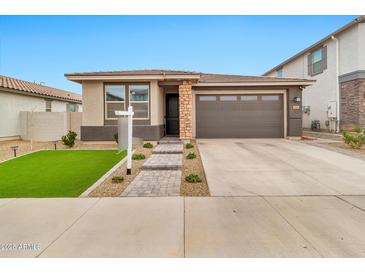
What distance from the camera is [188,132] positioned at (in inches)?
508

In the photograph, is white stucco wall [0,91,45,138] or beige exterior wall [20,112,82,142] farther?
beige exterior wall [20,112,82,142]

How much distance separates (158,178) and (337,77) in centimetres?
1676

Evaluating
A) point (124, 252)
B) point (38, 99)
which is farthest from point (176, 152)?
point (38, 99)

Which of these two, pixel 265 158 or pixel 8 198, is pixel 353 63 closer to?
pixel 265 158

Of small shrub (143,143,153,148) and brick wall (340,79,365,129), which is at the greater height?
brick wall (340,79,365,129)

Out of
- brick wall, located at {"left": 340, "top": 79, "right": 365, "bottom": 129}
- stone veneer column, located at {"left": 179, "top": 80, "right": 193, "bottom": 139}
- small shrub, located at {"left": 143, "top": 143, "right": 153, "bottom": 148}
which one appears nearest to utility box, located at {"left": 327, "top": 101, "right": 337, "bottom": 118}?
brick wall, located at {"left": 340, "top": 79, "right": 365, "bottom": 129}

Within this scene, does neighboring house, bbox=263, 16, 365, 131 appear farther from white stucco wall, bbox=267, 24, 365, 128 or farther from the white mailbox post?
the white mailbox post

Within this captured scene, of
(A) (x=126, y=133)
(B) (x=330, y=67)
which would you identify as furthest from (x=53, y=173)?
(B) (x=330, y=67)

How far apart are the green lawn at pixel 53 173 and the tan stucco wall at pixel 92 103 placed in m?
2.53

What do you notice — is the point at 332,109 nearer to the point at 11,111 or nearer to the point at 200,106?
the point at 200,106

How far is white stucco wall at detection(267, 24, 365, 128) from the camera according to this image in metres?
15.6

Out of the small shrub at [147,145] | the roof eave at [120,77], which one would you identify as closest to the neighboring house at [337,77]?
the roof eave at [120,77]

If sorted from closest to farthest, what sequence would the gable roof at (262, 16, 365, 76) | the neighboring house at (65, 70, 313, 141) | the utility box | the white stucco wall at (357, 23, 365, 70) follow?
the neighboring house at (65, 70, 313, 141), the gable roof at (262, 16, 365, 76), the white stucco wall at (357, 23, 365, 70), the utility box
